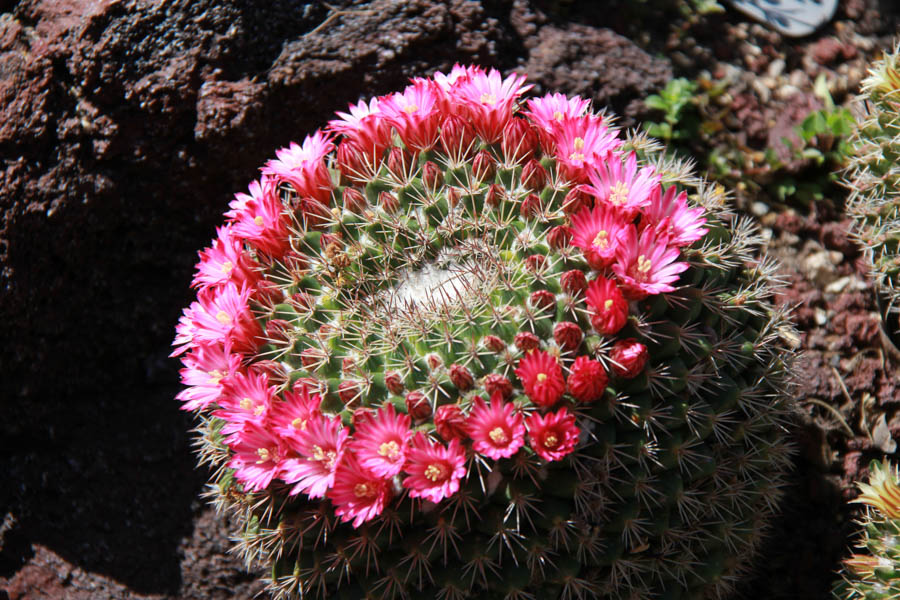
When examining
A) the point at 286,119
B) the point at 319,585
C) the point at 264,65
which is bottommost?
the point at 319,585

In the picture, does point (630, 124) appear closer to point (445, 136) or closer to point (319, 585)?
point (445, 136)

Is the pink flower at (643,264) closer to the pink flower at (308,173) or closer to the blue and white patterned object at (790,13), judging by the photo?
the pink flower at (308,173)

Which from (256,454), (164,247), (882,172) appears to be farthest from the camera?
(164,247)

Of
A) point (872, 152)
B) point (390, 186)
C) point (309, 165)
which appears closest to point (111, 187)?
point (309, 165)

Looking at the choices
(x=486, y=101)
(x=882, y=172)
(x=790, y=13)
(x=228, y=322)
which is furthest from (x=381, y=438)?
(x=790, y=13)

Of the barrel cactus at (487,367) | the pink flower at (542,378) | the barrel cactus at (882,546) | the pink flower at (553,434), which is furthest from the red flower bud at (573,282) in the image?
the barrel cactus at (882,546)

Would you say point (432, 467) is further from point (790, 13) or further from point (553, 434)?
point (790, 13)

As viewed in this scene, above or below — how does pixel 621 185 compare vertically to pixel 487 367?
above
